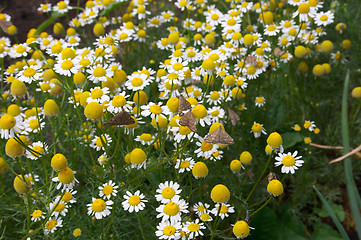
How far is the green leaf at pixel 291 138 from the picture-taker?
7.36ft

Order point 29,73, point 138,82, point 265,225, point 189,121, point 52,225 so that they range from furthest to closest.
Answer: point 265,225 < point 29,73 < point 138,82 < point 52,225 < point 189,121

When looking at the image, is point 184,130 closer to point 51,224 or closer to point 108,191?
point 108,191

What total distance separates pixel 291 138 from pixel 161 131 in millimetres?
989

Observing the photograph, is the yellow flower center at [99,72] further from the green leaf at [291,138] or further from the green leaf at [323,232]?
the green leaf at [323,232]

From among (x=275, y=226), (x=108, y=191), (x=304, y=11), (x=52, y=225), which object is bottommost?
(x=275, y=226)

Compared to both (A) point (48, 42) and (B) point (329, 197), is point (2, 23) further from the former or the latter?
(B) point (329, 197)

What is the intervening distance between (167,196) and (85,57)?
841 mm

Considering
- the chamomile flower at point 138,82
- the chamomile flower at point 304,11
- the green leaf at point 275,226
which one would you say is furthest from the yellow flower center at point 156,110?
the chamomile flower at point 304,11

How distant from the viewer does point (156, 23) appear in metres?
2.93

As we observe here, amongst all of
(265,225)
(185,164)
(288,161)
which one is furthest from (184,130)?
(265,225)

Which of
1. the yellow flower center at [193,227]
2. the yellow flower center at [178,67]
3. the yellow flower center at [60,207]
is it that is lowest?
the yellow flower center at [60,207]

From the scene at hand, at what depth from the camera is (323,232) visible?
7.29ft

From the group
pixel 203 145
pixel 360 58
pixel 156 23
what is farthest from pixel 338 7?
pixel 203 145

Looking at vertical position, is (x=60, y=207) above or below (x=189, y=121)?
below
